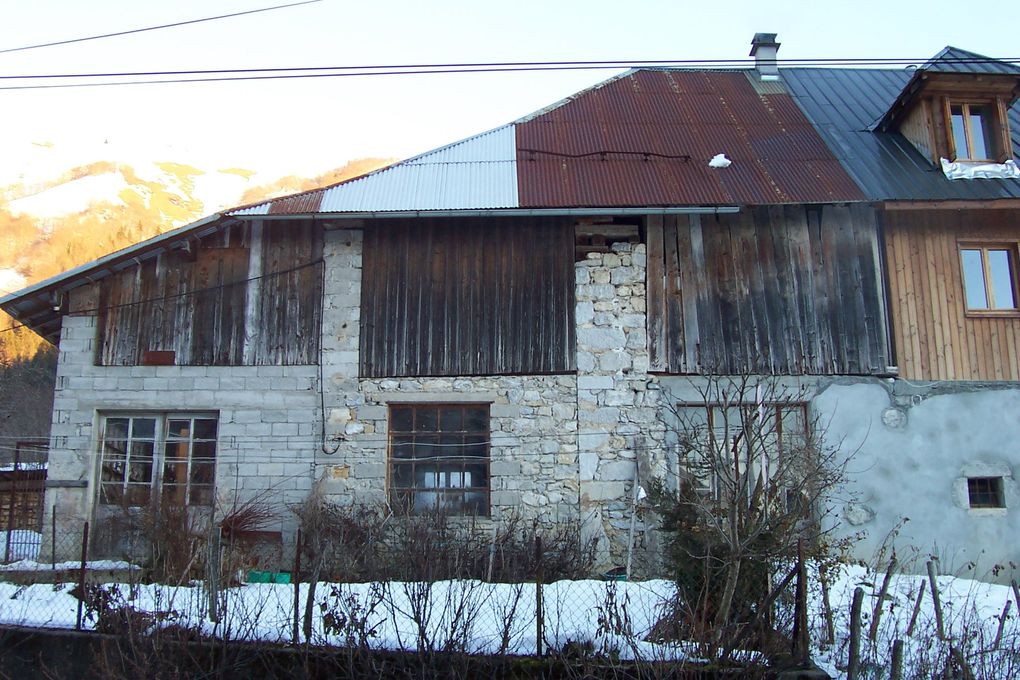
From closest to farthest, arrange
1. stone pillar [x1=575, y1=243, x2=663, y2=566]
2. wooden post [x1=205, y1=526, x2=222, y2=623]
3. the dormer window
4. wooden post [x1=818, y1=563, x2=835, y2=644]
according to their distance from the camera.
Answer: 1. wooden post [x1=205, y1=526, x2=222, y2=623]
2. wooden post [x1=818, y1=563, x2=835, y2=644]
3. stone pillar [x1=575, y1=243, x2=663, y2=566]
4. the dormer window

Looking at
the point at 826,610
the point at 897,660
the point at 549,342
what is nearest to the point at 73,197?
the point at 549,342

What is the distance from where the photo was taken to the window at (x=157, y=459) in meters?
11.6

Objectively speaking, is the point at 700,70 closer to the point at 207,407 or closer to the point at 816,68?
the point at 816,68

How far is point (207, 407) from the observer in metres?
11.7

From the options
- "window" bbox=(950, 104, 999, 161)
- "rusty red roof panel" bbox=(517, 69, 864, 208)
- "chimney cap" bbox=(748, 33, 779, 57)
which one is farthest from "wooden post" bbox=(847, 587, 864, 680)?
"chimney cap" bbox=(748, 33, 779, 57)

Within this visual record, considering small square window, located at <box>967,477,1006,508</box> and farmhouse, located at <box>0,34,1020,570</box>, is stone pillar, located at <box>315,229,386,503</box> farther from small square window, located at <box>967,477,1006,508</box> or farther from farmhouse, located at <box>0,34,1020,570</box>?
small square window, located at <box>967,477,1006,508</box>

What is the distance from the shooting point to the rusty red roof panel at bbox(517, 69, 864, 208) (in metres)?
11.6

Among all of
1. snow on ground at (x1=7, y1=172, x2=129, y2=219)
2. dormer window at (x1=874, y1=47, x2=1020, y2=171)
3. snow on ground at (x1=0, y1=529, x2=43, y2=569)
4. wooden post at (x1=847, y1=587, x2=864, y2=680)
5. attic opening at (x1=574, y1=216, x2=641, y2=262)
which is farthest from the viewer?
snow on ground at (x1=7, y1=172, x2=129, y2=219)

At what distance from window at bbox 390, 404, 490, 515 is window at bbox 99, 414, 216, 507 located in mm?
2655

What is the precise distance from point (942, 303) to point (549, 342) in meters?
5.70

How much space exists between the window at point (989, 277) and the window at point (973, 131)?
154 centimetres

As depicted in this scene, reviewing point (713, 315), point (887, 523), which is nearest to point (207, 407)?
point (713, 315)

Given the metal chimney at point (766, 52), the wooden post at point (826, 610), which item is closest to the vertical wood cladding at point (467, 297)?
the wooden post at point (826, 610)

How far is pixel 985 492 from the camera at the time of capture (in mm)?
11469
